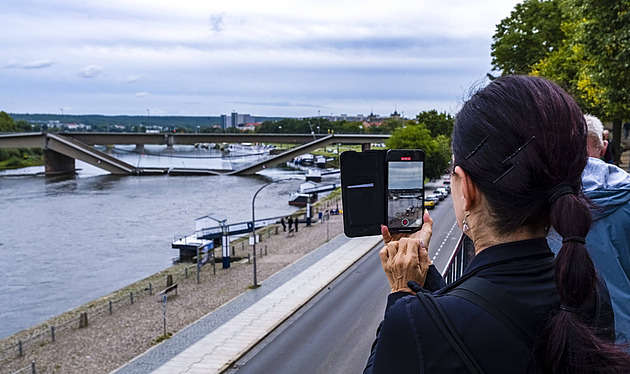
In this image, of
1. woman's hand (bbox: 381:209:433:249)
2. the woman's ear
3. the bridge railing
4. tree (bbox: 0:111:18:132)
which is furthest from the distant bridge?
the woman's ear

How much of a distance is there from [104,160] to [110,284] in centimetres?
6238

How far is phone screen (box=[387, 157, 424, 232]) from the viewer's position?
8.54 feet

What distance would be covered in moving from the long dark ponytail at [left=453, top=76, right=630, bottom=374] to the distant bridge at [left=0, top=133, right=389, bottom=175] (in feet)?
253

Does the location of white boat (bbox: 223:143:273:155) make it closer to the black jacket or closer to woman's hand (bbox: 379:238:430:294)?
woman's hand (bbox: 379:238:430:294)

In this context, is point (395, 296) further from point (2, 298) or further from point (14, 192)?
point (14, 192)

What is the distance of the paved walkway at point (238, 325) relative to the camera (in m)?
18.6

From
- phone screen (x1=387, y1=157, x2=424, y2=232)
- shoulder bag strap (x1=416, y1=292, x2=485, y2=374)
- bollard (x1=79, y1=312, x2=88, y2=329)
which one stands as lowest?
bollard (x1=79, y1=312, x2=88, y2=329)

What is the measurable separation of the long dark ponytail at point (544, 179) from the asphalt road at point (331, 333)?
1622 centimetres

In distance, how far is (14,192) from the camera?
219 feet

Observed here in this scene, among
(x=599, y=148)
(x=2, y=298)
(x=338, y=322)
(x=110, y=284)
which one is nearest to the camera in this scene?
(x=599, y=148)

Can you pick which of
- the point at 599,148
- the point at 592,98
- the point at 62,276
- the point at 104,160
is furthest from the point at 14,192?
the point at 599,148

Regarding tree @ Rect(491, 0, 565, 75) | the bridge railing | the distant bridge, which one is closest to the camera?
the bridge railing

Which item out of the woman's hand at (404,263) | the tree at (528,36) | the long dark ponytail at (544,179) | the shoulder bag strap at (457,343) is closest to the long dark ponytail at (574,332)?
the long dark ponytail at (544,179)

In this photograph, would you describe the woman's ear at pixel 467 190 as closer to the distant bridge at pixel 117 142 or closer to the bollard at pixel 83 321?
the bollard at pixel 83 321
